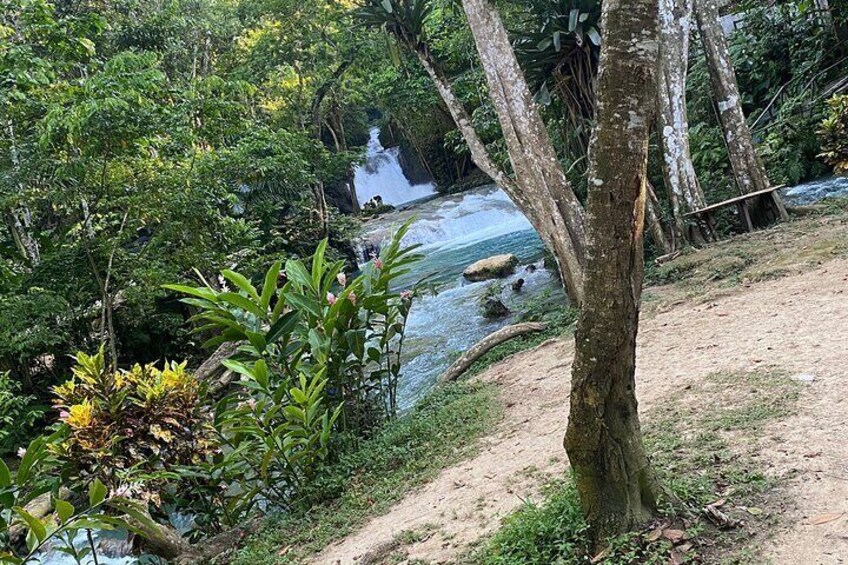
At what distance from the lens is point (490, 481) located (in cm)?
321

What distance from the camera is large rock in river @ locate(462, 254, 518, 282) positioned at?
1188 cm

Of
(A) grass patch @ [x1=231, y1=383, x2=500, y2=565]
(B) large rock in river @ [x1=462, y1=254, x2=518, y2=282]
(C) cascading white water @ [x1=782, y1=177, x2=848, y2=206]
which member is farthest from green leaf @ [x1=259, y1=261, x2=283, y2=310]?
(B) large rock in river @ [x1=462, y1=254, x2=518, y2=282]

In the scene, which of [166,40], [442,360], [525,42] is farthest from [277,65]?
[442,360]

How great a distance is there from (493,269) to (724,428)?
926cm

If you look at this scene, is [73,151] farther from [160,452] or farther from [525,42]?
[525,42]

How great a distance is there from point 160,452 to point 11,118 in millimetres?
5010

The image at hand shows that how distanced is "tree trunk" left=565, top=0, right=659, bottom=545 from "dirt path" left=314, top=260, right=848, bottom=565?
0.45m

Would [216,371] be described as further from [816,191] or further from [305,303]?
[816,191]

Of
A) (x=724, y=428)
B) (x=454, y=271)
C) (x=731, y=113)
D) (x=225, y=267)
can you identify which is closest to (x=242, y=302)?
(x=724, y=428)

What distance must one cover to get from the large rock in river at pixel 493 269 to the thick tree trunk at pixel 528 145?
17.4 ft

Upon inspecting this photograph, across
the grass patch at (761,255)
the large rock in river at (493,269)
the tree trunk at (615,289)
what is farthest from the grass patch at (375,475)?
the large rock in river at (493,269)

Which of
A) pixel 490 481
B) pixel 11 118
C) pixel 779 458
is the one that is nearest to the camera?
pixel 779 458

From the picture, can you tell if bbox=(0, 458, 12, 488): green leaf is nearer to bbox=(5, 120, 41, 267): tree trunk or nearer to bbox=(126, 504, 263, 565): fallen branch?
bbox=(126, 504, 263, 565): fallen branch

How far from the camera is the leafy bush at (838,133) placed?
6668 mm
